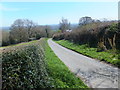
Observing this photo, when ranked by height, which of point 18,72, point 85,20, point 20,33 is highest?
point 85,20

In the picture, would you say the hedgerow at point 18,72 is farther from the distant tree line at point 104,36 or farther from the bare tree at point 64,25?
the bare tree at point 64,25

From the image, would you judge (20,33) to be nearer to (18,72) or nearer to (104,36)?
(104,36)

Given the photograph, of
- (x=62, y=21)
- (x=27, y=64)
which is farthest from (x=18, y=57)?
(x=62, y=21)

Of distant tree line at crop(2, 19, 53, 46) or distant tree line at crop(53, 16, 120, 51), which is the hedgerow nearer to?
distant tree line at crop(53, 16, 120, 51)

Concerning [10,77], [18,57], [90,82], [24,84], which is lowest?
[90,82]

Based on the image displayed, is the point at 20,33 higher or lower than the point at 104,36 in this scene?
higher

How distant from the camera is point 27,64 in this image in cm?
386

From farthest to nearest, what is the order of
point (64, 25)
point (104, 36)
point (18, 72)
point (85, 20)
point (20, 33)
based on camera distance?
point (64, 25), point (20, 33), point (85, 20), point (104, 36), point (18, 72)

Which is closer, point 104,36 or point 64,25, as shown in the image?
point 104,36

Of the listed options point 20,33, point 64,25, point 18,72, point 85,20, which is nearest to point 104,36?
point 18,72

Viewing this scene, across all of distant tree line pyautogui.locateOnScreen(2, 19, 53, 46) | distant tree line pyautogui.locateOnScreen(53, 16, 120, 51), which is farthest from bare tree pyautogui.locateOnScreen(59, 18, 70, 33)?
distant tree line pyautogui.locateOnScreen(53, 16, 120, 51)

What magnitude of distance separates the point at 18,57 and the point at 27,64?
1.16 ft

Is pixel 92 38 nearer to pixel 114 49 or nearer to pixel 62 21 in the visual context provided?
pixel 114 49

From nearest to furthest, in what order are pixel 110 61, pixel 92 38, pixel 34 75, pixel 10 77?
pixel 10 77
pixel 34 75
pixel 110 61
pixel 92 38
